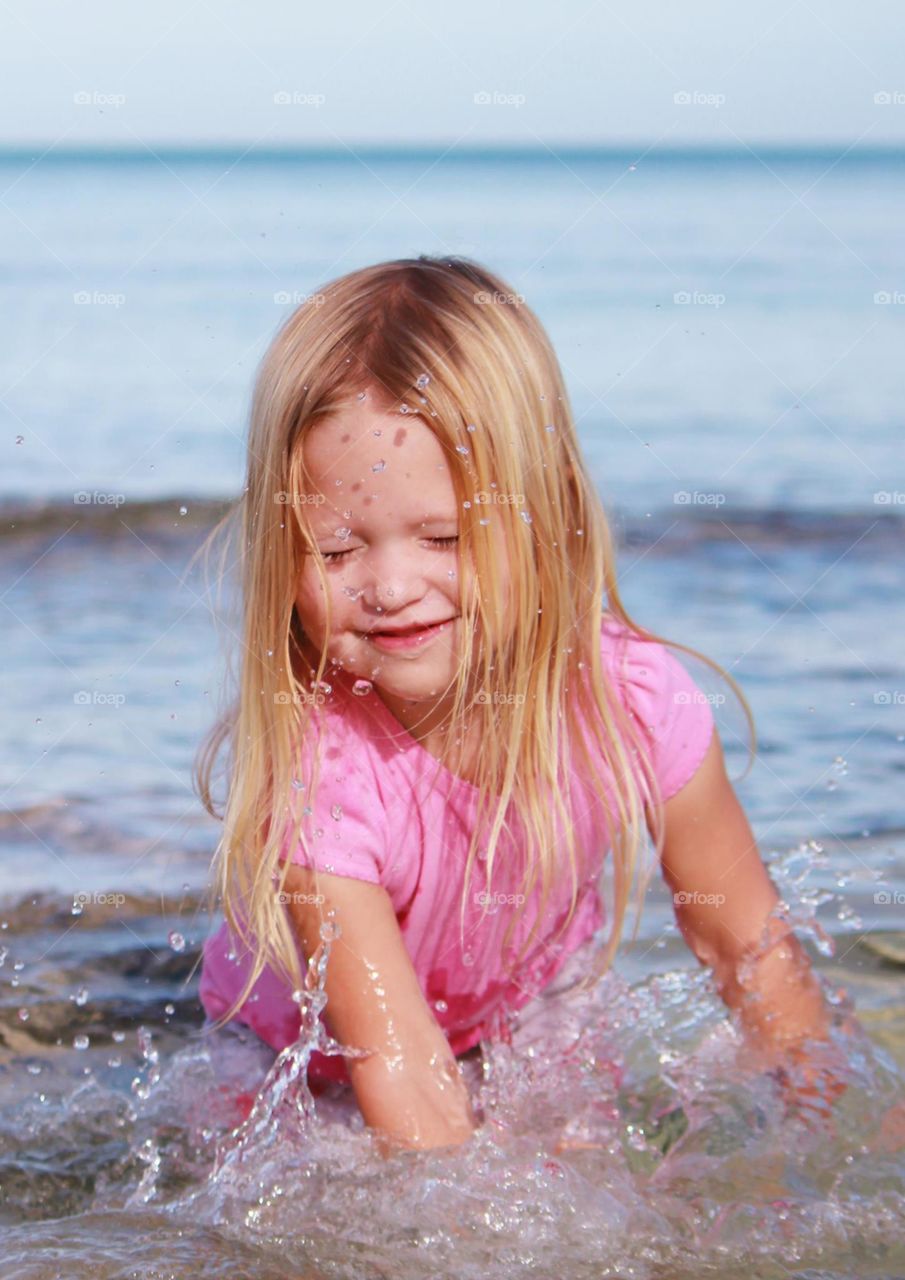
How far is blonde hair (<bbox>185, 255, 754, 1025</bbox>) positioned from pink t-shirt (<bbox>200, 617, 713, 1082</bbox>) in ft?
0.12

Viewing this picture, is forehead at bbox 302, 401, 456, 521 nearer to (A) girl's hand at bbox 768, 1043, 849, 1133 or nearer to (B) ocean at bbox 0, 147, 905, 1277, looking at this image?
(B) ocean at bbox 0, 147, 905, 1277

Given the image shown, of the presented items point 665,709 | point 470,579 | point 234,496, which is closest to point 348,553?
point 470,579

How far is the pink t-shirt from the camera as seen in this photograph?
109 inches

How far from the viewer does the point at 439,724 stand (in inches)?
111

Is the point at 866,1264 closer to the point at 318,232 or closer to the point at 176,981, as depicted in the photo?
the point at 176,981

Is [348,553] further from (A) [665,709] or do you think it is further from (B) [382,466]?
(A) [665,709]

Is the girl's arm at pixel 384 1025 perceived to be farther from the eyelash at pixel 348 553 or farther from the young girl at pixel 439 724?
the eyelash at pixel 348 553

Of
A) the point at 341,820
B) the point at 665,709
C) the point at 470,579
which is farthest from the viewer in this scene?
the point at 665,709

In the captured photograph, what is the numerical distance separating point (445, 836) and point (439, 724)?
20cm

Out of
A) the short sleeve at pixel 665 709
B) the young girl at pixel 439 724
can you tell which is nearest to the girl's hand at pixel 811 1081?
the young girl at pixel 439 724

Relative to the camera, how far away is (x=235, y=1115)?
2988 millimetres

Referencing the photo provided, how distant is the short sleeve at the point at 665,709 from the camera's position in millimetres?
2881

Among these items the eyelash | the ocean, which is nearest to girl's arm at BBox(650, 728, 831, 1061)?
the ocean

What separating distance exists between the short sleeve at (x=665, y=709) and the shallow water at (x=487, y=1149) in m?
0.58
